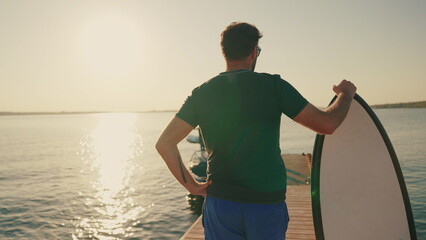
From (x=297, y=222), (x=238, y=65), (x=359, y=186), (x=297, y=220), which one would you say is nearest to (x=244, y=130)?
(x=238, y=65)

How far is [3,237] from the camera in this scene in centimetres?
1628

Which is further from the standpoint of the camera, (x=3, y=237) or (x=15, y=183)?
(x=15, y=183)

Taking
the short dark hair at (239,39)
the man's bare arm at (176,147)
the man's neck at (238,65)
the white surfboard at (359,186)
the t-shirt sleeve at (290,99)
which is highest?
the short dark hair at (239,39)

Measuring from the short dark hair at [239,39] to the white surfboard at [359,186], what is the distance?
2081 millimetres

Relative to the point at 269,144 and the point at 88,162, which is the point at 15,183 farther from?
the point at 269,144

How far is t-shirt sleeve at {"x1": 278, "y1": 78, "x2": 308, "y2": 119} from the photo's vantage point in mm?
2070

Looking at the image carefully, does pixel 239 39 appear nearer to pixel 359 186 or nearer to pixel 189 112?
pixel 189 112

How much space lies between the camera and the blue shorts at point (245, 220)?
2158 millimetres

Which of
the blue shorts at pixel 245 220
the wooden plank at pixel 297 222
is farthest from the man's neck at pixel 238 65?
the wooden plank at pixel 297 222

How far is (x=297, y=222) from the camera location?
7797 millimetres

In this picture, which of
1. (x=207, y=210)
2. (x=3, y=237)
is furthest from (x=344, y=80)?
(x=3, y=237)

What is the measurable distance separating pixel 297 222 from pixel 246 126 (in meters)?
6.38

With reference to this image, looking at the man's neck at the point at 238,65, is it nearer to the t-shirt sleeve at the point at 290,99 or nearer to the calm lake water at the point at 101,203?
the t-shirt sleeve at the point at 290,99

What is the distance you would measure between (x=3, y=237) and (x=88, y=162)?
32409 millimetres
